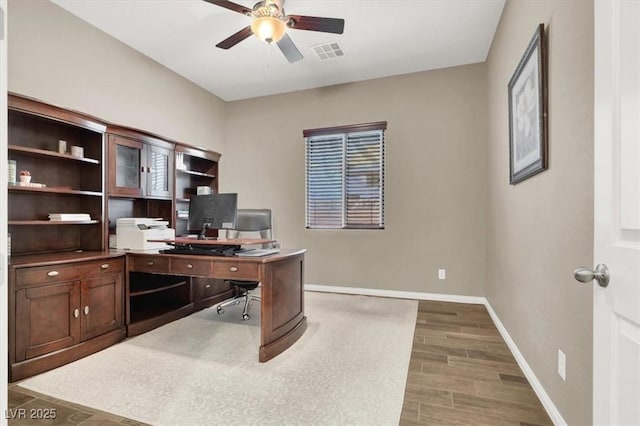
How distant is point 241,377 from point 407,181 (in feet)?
10.2

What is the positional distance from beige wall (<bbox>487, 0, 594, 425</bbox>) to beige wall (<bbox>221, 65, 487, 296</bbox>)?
1.26 meters

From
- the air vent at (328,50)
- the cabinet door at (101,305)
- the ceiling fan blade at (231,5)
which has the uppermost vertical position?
the air vent at (328,50)

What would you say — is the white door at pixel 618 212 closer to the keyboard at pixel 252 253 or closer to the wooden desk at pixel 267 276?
the wooden desk at pixel 267 276

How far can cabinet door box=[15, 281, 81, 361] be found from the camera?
2053mm

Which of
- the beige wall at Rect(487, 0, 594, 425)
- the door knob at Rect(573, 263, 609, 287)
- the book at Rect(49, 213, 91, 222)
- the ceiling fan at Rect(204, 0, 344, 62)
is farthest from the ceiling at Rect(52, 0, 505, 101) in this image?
the door knob at Rect(573, 263, 609, 287)

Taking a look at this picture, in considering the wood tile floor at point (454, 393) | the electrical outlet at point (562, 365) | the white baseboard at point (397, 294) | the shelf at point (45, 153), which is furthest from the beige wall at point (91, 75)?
the electrical outlet at point (562, 365)

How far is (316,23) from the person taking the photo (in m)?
2.40

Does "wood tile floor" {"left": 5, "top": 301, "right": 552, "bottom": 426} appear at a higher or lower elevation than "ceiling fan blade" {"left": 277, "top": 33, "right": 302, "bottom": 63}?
lower

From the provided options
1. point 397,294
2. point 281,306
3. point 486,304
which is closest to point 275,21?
point 281,306

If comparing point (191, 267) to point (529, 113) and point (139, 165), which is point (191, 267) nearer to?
point (139, 165)

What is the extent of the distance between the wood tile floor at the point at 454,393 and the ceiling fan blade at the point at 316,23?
2.63m

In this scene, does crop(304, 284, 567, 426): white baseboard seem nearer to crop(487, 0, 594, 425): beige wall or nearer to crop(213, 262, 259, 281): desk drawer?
crop(487, 0, 594, 425): beige wall

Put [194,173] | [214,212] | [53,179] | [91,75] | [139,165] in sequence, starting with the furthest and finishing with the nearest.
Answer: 1. [194,173]
2. [139,165]
3. [91,75]
4. [53,179]
5. [214,212]

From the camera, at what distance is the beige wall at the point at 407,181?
153 inches
